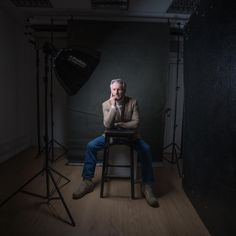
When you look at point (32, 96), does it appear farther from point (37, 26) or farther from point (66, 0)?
point (66, 0)

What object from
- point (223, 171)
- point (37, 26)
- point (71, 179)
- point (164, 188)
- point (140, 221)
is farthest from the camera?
point (37, 26)

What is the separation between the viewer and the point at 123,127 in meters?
2.39

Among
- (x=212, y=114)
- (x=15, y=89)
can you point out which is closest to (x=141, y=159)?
(x=212, y=114)

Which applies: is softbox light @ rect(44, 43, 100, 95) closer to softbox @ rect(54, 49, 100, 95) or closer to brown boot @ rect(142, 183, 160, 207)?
softbox @ rect(54, 49, 100, 95)

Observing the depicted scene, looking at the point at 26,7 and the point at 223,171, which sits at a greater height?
the point at 26,7

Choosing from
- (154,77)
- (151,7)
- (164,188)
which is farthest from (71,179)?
(151,7)

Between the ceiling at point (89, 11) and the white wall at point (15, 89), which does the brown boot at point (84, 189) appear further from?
the ceiling at point (89, 11)

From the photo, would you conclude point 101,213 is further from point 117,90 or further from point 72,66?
point 72,66

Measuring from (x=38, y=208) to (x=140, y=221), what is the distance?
0.92 meters

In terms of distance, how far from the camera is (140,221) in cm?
182

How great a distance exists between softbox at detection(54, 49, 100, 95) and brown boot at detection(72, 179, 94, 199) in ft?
3.23

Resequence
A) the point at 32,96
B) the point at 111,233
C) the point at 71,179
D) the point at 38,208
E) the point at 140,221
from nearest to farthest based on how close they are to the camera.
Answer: the point at 111,233 < the point at 140,221 < the point at 38,208 < the point at 71,179 < the point at 32,96

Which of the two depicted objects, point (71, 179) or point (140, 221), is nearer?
point (140, 221)

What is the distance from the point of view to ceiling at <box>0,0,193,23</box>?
2859mm
